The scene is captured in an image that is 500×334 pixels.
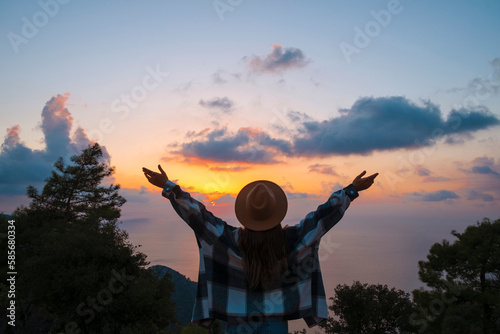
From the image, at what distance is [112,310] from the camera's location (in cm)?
1692

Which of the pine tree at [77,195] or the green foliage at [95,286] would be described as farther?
the pine tree at [77,195]

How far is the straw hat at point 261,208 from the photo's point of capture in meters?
2.76

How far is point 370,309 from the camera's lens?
22.5 m

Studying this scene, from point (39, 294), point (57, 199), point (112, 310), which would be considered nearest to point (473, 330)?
point (112, 310)

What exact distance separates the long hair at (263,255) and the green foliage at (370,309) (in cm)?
2191

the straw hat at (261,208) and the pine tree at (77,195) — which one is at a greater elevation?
the pine tree at (77,195)

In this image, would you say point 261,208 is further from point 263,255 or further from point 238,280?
point 238,280

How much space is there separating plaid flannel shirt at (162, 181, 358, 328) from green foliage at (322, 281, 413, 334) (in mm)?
21745

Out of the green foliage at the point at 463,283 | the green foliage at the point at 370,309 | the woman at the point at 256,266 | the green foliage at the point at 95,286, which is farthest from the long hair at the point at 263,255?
the green foliage at the point at 370,309

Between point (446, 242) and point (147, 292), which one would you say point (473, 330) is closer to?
point (446, 242)

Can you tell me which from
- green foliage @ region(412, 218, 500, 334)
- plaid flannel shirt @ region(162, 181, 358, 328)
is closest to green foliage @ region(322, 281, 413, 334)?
green foliage @ region(412, 218, 500, 334)

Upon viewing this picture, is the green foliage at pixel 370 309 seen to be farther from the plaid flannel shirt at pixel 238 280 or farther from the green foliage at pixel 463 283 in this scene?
the plaid flannel shirt at pixel 238 280

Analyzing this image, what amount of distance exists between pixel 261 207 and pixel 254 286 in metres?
0.58

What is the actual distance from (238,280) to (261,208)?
58 centimetres
